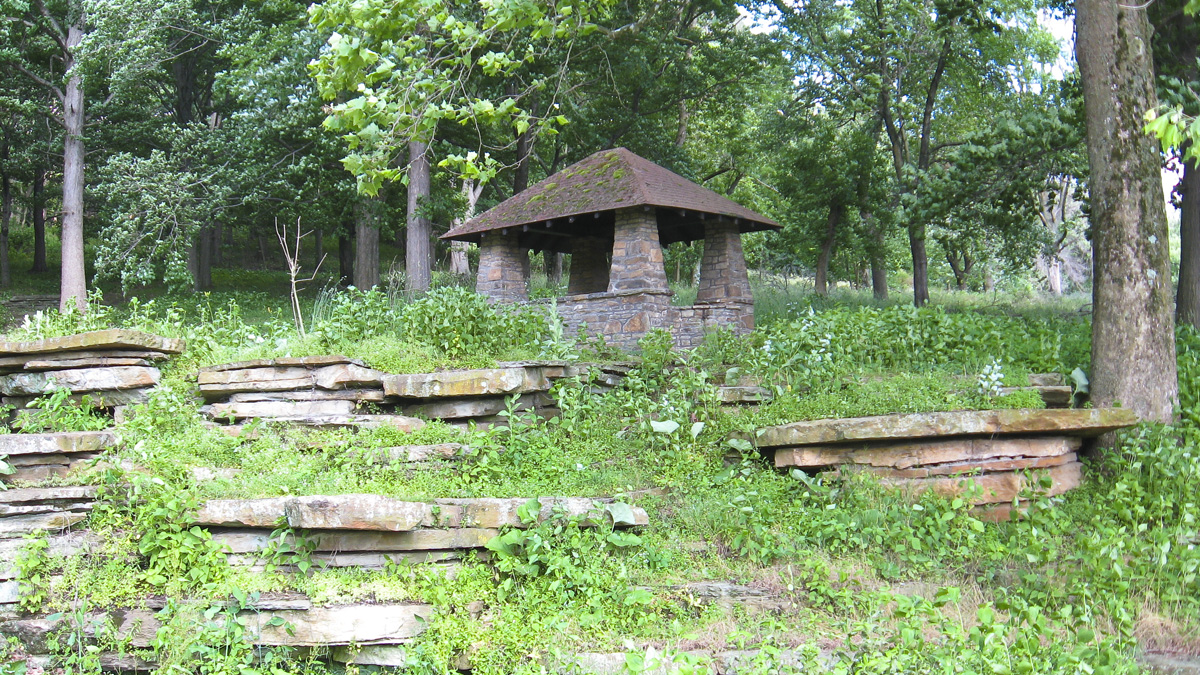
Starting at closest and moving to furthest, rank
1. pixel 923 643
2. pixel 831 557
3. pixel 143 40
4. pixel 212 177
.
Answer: pixel 923 643
pixel 831 557
pixel 143 40
pixel 212 177

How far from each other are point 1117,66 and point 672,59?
12.2 metres

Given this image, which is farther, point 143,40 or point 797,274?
point 797,274

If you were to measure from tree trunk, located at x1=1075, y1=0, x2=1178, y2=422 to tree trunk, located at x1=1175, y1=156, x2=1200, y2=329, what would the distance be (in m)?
2.95

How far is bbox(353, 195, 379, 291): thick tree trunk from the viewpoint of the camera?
656 inches

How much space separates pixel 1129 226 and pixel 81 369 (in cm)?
960

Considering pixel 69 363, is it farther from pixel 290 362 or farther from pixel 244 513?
pixel 244 513

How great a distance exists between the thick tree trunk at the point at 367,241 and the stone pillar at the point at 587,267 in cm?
519

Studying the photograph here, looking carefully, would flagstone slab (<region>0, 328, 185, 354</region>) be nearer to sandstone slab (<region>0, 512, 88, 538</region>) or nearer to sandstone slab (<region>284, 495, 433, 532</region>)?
sandstone slab (<region>0, 512, 88, 538</region>)

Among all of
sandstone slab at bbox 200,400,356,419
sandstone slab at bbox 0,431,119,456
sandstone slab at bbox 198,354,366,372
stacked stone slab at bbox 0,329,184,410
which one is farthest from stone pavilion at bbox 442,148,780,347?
sandstone slab at bbox 0,431,119,456

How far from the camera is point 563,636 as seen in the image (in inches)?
186

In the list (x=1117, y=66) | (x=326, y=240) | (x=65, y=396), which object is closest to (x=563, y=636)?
(x=65, y=396)

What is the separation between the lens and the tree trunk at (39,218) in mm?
21969

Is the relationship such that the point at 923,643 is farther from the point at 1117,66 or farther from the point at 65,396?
the point at 65,396

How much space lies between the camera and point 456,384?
7172 millimetres
